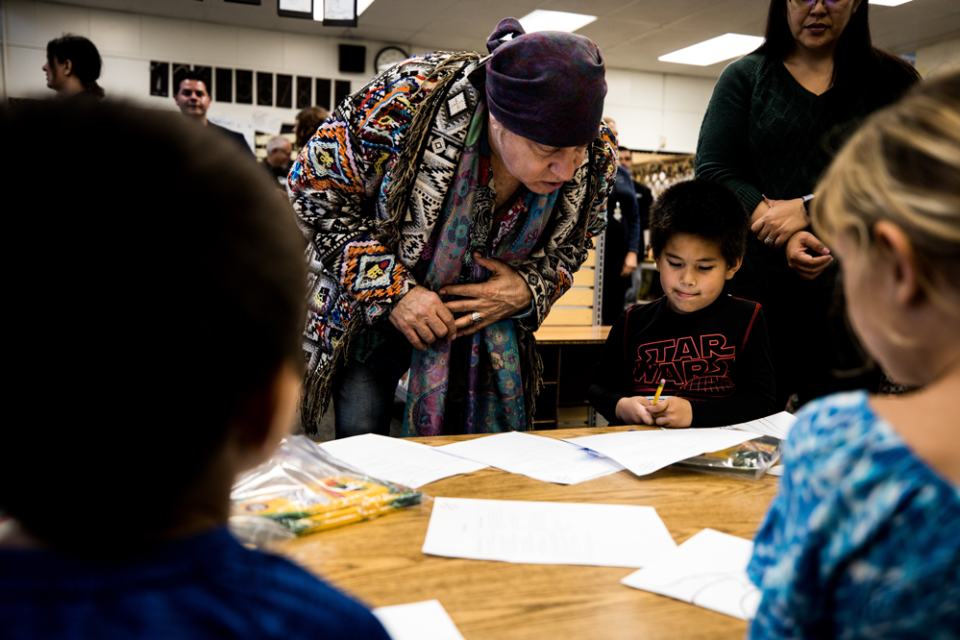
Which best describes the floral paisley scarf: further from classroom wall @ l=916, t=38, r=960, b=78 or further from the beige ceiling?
classroom wall @ l=916, t=38, r=960, b=78

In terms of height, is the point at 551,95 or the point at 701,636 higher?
the point at 551,95

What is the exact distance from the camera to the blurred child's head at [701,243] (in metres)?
1.60

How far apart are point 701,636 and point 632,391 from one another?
106 cm

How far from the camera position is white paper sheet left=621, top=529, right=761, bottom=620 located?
657 millimetres

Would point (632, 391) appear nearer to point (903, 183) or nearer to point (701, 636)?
point (701, 636)

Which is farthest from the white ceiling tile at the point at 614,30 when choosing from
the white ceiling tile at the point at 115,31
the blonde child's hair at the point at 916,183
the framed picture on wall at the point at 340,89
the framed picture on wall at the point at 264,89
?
the blonde child's hair at the point at 916,183

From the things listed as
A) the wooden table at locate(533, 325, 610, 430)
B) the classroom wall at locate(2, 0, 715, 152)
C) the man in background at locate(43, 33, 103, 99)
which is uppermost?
the classroom wall at locate(2, 0, 715, 152)

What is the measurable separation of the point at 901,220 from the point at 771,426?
0.97 metres

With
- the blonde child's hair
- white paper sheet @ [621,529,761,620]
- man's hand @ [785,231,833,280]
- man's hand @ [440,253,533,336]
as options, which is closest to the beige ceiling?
man's hand @ [785,231,833,280]

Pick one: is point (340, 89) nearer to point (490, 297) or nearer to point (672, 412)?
point (490, 297)

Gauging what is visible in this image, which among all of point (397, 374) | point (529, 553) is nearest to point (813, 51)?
point (397, 374)

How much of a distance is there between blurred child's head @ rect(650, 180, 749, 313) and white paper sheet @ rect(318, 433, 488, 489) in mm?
796

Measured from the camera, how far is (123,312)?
0.31 m

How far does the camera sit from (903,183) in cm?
40
